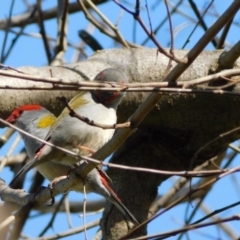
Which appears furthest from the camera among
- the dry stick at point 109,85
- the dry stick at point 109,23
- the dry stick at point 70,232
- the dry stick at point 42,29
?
the dry stick at point 42,29

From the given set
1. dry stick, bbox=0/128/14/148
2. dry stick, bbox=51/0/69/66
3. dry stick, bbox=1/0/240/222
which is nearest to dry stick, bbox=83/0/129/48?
dry stick, bbox=51/0/69/66

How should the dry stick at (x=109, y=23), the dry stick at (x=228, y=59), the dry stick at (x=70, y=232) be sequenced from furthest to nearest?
the dry stick at (x=109, y=23) < the dry stick at (x=70, y=232) < the dry stick at (x=228, y=59)

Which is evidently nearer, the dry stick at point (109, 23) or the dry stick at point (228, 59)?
the dry stick at point (228, 59)

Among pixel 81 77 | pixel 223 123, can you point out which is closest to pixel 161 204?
pixel 223 123

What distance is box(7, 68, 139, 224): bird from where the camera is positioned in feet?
9.96

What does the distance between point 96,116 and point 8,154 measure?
1029 millimetres

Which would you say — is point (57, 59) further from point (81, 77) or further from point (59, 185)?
point (59, 185)

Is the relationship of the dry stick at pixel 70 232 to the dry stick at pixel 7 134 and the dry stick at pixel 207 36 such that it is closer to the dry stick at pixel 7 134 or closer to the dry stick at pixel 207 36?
the dry stick at pixel 7 134

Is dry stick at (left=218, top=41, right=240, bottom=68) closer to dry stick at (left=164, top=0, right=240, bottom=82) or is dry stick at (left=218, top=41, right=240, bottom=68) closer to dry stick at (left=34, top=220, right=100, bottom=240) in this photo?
dry stick at (left=164, top=0, right=240, bottom=82)

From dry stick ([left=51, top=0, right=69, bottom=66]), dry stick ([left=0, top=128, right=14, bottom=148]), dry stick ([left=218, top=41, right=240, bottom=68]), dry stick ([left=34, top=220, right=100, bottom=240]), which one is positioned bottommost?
dry stick ([left=34, top=220, right=100, bottom=240])

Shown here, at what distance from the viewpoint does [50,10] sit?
4.90 metres

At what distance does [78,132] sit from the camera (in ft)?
10.00

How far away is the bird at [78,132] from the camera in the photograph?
3037 millimetres

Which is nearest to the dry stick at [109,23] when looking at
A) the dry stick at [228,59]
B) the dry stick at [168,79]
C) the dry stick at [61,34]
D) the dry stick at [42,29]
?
the dry stick at [61,34]
